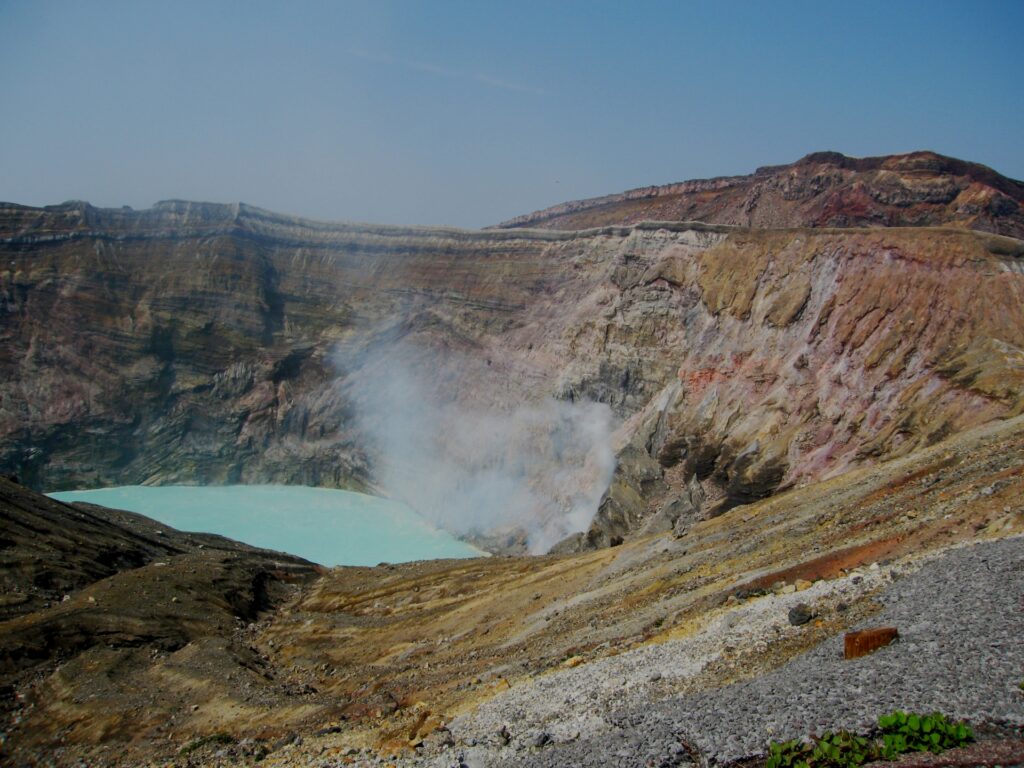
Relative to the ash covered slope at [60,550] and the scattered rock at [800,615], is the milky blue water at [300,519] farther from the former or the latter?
the scattered rock at [800,615]

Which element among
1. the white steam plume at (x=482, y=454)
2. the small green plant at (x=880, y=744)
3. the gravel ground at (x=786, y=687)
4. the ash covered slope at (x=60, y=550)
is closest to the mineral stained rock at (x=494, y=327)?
the white steam plume at (x=482, y=454)

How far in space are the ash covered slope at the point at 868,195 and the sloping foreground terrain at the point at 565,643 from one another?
4575cm

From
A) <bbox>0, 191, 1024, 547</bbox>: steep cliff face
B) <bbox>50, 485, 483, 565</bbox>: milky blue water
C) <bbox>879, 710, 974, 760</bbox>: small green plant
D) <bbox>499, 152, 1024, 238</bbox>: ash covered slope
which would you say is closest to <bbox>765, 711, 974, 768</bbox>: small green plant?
<bbox>879, 710, 974, 760</bbox>: small green plant

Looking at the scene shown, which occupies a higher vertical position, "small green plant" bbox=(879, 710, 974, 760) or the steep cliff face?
the steep cliff face

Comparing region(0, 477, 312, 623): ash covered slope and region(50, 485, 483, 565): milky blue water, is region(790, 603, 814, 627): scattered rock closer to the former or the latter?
region(0, 477, 312, 623): ash covered slope

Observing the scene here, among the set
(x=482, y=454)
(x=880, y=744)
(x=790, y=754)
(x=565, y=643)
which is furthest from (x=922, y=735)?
(x=482, y=454)

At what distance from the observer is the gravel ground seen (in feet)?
30.7

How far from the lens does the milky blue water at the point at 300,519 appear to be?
49000 mm

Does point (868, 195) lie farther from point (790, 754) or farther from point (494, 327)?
point (790, 754)

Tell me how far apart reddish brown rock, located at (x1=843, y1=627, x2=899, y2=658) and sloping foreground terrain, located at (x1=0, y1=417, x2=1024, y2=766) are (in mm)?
284

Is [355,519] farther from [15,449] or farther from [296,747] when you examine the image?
[296,747]

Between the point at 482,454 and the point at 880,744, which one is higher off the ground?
the point at 482,454

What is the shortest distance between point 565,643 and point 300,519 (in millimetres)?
40670

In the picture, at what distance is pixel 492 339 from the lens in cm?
6091
